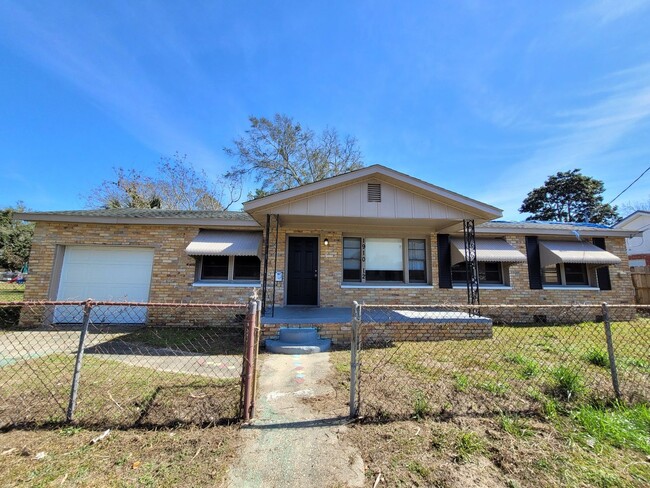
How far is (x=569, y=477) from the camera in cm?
217

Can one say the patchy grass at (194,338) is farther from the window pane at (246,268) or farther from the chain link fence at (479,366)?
the chain link fence at (479,366)

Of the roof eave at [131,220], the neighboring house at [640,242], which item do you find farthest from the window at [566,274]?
the neighboring house at [640,242]

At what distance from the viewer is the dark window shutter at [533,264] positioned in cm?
957

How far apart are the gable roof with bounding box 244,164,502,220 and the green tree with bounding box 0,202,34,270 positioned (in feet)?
94.5

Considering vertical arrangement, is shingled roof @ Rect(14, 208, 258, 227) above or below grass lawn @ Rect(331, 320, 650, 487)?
above

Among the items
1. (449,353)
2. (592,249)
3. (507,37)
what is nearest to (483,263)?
(592,249)

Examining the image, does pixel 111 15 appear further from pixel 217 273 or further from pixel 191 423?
pixel 191 423

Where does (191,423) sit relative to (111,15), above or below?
below

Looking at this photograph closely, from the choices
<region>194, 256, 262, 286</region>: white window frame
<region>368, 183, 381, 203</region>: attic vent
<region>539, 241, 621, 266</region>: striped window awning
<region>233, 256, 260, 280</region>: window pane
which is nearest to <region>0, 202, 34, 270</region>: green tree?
<region>194, 256, 262, 286</region>: white window frame

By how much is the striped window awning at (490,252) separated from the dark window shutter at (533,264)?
2.27ft

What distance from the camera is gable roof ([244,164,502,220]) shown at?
6941 millimetres

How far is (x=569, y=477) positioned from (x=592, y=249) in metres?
10.5

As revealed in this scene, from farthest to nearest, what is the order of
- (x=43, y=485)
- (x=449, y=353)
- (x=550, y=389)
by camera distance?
1. (x=449, y=353)
2. (x=550, y=389)
3. (x=43, y=485)

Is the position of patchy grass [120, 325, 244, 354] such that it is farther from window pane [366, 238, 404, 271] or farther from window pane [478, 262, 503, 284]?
window pane [478, 262, 503, 284]
